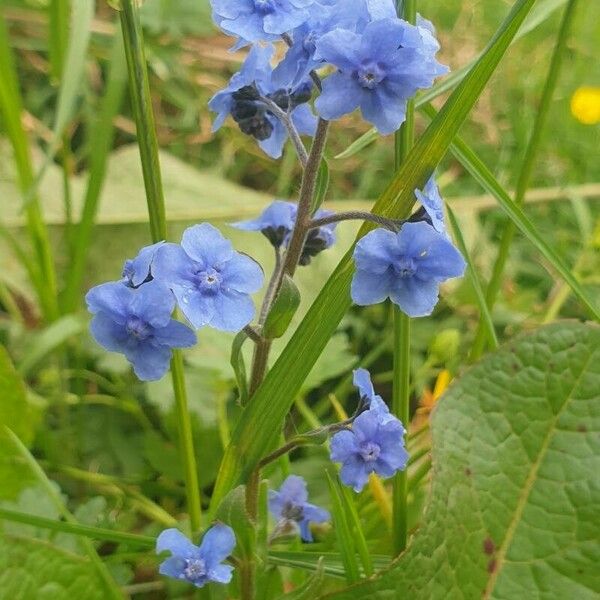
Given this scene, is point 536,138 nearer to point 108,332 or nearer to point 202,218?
point 108,332

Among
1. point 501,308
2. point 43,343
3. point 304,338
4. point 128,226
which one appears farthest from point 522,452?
point 128,226

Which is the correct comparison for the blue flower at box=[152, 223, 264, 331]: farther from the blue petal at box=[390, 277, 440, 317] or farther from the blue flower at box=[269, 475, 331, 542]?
the blue flower at box=[269, 475, 331, 542]

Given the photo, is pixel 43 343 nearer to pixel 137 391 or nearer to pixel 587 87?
pixel 137 391

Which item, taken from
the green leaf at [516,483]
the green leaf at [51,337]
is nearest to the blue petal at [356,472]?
the green leaf at [516,483]

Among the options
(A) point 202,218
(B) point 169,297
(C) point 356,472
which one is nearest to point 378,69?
(B) point 169,297

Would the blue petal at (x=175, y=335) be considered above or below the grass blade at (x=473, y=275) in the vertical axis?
below

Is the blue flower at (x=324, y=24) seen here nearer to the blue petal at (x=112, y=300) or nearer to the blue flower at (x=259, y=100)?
the blue flower at (x=259, y=100)

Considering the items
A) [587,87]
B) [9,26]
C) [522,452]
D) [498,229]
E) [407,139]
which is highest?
[9,26]
